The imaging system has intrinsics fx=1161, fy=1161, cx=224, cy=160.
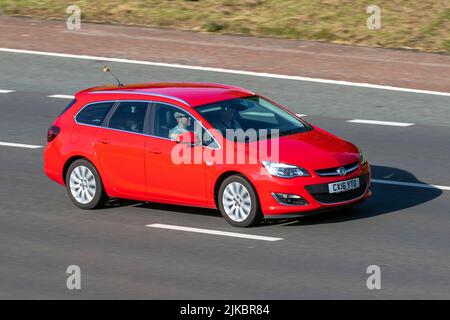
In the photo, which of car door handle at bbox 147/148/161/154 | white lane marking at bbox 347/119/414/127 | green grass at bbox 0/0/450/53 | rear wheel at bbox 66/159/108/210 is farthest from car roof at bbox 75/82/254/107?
green grass at bbox 0/0/450/53

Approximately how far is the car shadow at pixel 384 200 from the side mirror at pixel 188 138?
4.76 feet

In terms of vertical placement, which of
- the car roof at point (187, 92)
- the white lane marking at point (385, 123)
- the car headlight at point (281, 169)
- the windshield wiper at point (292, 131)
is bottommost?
the white lane marking at point (385, 123)

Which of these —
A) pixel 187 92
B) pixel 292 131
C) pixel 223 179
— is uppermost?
pixel 187 92

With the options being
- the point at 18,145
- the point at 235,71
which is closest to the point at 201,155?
the point at 18,145

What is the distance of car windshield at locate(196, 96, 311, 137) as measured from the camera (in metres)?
14.5

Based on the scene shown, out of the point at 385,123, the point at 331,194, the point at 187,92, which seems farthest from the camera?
the point at 385,123

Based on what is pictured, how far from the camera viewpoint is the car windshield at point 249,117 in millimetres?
14464

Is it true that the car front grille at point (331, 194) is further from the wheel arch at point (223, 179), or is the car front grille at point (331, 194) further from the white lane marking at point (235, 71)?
the white lane marking at point (235, 71)

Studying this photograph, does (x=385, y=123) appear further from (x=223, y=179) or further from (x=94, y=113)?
(x=223, y=179)

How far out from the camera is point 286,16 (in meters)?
27.6

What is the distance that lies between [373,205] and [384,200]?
0.34 metres

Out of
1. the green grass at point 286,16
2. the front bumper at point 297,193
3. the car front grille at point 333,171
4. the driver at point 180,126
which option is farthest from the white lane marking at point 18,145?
the green grass at point 286,16

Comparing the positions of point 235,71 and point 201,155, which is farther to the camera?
point 235,71

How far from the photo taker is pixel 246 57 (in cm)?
2455
